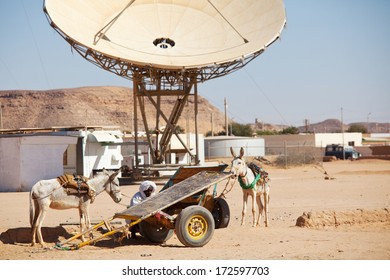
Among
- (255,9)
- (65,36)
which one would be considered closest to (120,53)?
(65,36)

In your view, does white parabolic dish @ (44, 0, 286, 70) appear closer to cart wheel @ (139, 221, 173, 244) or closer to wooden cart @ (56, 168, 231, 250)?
wooden cart @ (56, 168, 231, 250)

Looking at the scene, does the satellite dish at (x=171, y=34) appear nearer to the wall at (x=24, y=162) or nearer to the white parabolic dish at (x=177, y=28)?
the white parabolic dish at (x=177, y=28)

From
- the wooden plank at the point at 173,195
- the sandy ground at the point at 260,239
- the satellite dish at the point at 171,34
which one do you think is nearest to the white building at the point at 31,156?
the satellite dish at the point at 171,34

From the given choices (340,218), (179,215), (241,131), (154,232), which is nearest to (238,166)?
(154,232)

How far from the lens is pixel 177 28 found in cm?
3253

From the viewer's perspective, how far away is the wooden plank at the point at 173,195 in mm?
12547

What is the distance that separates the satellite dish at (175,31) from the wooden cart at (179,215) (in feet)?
51.9

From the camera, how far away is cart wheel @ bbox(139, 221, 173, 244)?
13594mm

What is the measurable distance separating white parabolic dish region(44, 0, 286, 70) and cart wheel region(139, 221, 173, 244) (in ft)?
53.6

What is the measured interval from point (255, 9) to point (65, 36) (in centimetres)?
937

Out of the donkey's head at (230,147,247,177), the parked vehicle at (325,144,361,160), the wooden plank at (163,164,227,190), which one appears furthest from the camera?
the parked vehicle at (325,144,361,160)

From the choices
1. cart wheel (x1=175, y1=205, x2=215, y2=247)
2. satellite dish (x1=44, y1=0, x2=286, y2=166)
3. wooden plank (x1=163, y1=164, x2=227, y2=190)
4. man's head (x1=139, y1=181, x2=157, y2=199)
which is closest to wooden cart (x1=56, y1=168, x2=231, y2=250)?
cart wheel (x1=175, y1=205, x2=215, y2=247)

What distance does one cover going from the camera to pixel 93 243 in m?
13.4
